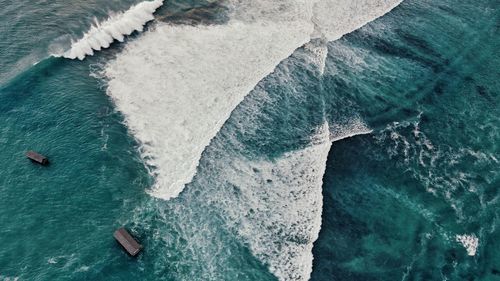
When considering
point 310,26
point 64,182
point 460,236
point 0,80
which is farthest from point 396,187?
point 0,80

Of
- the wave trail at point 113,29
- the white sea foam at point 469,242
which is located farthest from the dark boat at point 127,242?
the white sea foam at point 469,242

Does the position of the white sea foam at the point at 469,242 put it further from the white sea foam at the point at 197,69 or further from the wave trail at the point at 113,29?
the wave trail at the point at 113,29

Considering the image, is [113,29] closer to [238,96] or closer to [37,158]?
[238,96]

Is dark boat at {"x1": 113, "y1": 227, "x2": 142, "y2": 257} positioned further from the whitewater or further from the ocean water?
the whitewater

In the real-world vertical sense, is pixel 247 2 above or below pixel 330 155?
above

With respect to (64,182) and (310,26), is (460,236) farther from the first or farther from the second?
(64,182)
